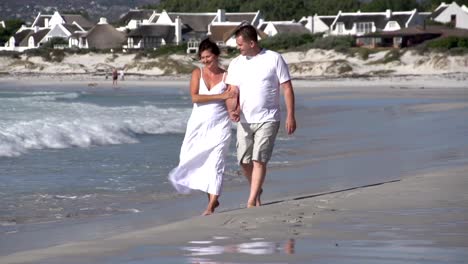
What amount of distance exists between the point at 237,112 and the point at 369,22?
7426 centimetres

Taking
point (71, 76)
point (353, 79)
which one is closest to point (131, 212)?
point (353, 79)

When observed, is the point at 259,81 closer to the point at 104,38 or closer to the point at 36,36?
the point at 104,38

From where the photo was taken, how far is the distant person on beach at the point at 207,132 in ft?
26.0

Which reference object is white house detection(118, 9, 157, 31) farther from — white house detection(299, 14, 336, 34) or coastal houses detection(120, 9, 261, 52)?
white house detection(299, 14, 336, 34)

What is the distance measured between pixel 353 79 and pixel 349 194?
39.0 metres

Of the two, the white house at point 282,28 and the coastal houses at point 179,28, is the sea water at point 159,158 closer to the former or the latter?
the white house at point 282,28

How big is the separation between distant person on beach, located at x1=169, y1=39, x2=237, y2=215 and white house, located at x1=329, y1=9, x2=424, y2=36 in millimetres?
72536

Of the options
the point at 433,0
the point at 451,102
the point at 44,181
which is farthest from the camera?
the point at 433,0

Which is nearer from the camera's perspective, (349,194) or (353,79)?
(349,194)

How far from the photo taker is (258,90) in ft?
25.6

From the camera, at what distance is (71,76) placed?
62.6 meters

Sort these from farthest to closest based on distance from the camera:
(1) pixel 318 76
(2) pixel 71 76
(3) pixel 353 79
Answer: (2) pixel 71 76
(1) pixel 318 76
(3) pixel 353 79

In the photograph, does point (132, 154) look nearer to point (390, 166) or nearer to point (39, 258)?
Answer: point (390, 166)

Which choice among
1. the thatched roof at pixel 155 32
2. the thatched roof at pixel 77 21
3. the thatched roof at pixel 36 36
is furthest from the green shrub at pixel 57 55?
the thatched roof at pixel 77 21
